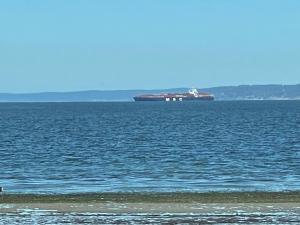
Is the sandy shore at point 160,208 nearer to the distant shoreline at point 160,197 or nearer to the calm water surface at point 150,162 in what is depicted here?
the distant shoreline at point 160,197

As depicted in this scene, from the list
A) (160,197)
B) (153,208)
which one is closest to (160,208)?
(153,208)

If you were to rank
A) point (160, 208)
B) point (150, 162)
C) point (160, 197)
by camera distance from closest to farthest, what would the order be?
point (160, 208) → point (160, 197) → point (150, 162)

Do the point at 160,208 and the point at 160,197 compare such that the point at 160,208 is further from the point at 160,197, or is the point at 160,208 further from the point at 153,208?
the point at 160,197

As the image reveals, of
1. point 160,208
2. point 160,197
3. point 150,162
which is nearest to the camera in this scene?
point 160,208

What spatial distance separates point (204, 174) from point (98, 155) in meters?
15.4

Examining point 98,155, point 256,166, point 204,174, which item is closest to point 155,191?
point 204,174

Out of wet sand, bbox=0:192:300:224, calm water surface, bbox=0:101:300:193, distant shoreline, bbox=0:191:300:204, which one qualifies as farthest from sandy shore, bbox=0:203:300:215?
calm water surface, bbox=0:101:300:193

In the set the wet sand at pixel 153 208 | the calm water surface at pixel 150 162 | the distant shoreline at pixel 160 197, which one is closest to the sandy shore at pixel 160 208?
the wet sand at pixel 153 208

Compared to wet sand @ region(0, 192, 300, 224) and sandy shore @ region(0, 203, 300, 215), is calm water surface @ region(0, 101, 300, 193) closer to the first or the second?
wet sand @ region(0, 192, 300, 224)

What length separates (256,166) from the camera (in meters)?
45.1

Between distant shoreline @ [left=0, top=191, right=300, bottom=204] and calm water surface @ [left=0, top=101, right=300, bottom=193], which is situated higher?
distant shoreline @ [left=0, top=191, right=300, bottom=204]

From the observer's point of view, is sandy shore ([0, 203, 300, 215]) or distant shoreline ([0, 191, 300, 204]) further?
distant shoreline ([0, 191, 300, 204])

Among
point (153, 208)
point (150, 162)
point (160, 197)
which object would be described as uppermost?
point (153, 208)

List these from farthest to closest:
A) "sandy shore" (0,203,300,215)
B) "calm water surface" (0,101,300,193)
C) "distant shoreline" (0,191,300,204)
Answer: "calm water surface" (0,101,300,193) < "distant shoreline" (0,191,300,204) < "sandy shore" (0,203,300,215)
